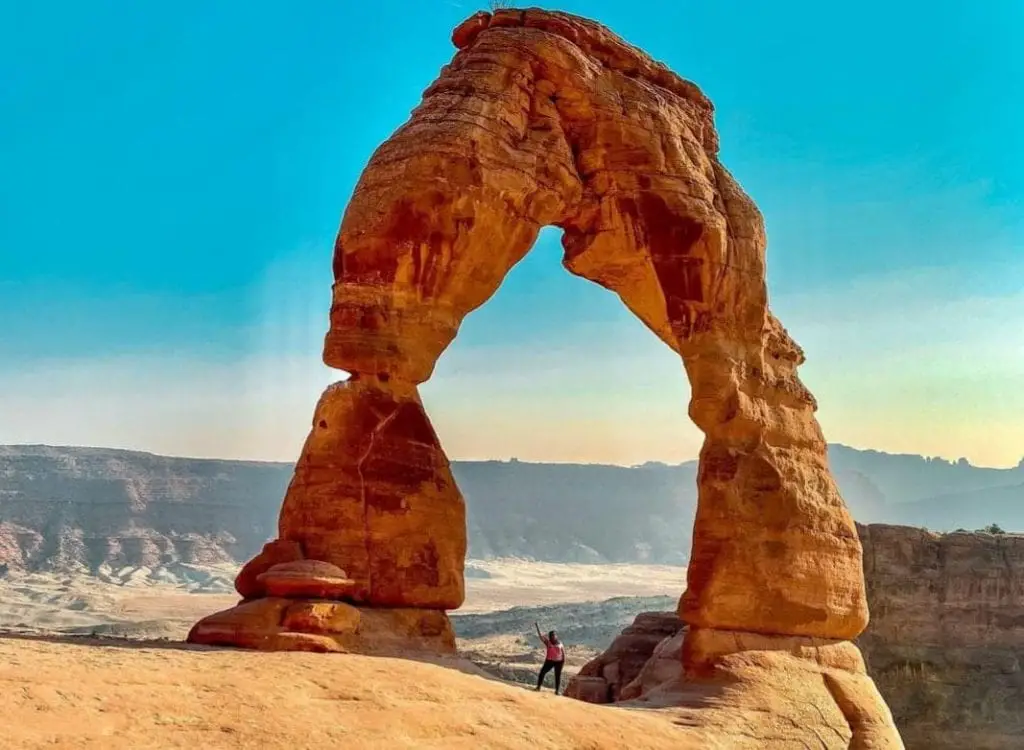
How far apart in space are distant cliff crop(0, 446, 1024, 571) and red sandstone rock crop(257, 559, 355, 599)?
262ft

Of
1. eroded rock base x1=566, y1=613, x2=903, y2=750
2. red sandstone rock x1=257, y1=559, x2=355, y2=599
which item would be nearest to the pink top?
eroded rock base x1=566, y1=613, x2=903, y2=750

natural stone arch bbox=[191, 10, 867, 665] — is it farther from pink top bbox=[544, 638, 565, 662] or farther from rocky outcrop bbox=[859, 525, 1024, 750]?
rocky outcrop bbox=[859, 525, 1024, 750]

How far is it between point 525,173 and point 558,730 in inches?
314

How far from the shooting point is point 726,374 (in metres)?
16.3

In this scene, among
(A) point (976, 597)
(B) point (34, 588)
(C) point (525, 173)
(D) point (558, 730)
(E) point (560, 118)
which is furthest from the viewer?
(B) point (34, 588)

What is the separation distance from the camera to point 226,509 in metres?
102

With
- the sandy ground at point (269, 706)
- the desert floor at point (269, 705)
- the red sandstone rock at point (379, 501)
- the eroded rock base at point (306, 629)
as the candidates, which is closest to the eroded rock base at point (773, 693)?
the desert floor at point (269, 705)

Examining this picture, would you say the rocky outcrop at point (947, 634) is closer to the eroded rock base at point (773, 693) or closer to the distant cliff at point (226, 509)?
the eroded rock base at point (773, 693)

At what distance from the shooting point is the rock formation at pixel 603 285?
46.2 ft

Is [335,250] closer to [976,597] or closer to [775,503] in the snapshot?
[775,503]

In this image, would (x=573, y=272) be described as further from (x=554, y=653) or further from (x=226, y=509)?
(x=226, y=509)

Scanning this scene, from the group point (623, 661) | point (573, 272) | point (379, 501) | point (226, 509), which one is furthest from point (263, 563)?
point (226, 509)

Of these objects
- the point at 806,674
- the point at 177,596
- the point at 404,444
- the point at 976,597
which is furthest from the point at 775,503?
the point at 177,596

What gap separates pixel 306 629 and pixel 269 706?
319 centimetres
